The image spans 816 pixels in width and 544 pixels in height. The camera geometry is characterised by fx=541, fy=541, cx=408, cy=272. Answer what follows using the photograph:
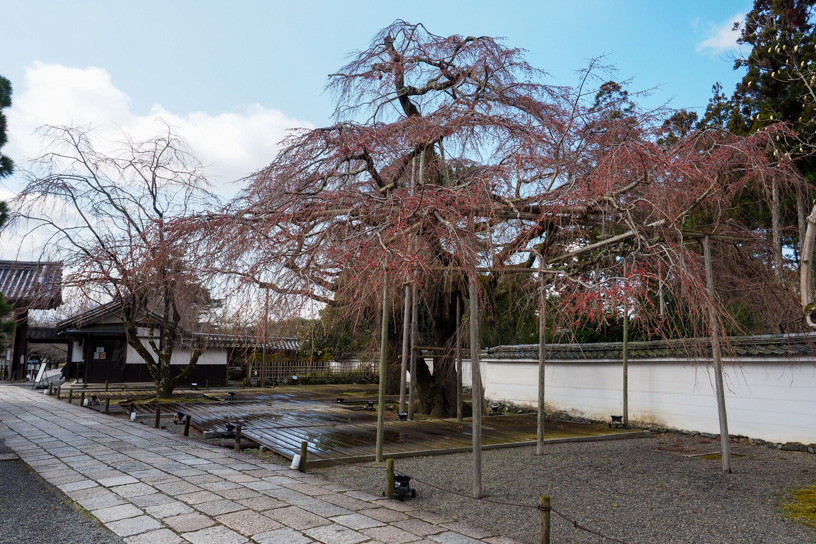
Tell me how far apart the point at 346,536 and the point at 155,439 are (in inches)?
220

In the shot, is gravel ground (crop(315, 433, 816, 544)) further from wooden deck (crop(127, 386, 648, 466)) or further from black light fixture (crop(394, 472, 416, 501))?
wooden deck (crop(127, 386, 648, 466))

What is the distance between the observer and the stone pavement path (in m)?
3.97

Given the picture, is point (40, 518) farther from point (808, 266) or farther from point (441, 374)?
point (441, 374)

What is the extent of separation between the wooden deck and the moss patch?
340cm

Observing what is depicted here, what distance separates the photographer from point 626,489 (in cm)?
547

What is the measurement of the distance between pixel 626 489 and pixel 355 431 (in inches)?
185

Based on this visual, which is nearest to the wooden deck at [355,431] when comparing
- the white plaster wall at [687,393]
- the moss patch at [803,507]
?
the white plaster wall at [687,393]

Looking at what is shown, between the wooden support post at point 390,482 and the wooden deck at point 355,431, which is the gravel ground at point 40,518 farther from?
the wooden deck at point 355,431

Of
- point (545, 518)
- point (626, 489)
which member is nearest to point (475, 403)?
point (545, 518)

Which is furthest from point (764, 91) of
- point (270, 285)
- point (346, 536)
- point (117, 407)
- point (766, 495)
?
point (117, 407)

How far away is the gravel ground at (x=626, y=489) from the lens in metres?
4.21

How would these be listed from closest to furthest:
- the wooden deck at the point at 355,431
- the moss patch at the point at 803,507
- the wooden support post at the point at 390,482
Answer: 1. the moss patch at the point at 803,507
2. the wooden support post at the point at 390,482
3. the wooden deck at the point at 355,431

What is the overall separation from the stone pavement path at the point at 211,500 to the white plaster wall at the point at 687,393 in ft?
12.4

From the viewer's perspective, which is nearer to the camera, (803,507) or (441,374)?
(803,507)
